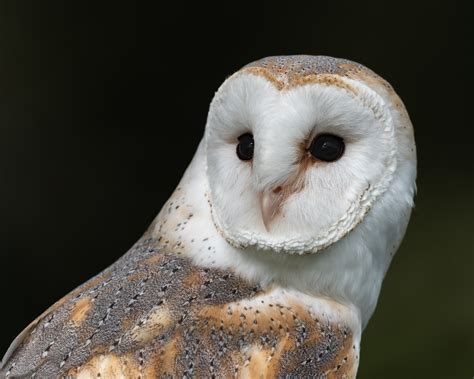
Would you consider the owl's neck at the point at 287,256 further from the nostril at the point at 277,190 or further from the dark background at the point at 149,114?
the dark background at the point at 149,114

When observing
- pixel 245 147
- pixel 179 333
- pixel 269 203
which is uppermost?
pixel 245 147

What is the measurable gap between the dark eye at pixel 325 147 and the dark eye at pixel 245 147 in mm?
141

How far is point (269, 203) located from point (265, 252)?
0.51 ft

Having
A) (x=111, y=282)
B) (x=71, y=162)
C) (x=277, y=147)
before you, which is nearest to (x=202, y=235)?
(x=111, y=282)

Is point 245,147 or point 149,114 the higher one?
point 245,147

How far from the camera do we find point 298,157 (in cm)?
172

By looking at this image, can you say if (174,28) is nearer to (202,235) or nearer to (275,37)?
(275,37)

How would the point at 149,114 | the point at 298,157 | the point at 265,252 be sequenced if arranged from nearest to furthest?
the point at 298,157 → the point at 265,252 → the point at 149,114

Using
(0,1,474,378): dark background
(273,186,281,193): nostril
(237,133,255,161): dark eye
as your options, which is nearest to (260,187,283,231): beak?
(273,186,281,193): nostril

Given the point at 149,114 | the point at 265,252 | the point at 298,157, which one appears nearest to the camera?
the point at 298,157

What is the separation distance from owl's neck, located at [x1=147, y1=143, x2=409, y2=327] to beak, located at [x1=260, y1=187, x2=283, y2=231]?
12cm

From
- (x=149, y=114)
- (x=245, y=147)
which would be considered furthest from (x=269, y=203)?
(x=149, y=114)

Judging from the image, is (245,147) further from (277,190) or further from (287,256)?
(287,256)

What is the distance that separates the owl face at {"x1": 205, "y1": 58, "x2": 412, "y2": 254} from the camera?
169 centimetres
